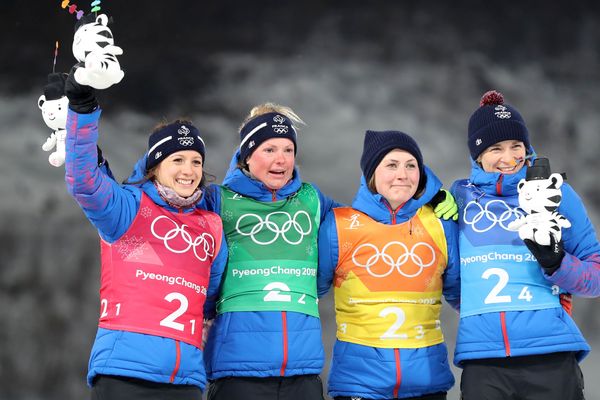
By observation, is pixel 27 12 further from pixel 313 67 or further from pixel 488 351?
pixel 488 351

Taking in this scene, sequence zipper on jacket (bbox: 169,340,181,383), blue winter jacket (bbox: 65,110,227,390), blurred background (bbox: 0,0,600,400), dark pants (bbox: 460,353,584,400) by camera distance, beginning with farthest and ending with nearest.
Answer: blurred background (bbox: 0,0,600,400)
dark pants (bbox: 460,353,584,400)
zipper on jacket (bbox: 169,340,181,383)
blue winter jacket (bbox: 65,110,227,390)

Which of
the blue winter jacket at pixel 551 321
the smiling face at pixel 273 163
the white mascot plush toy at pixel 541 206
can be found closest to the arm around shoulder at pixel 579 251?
the blue winter jacket at pixel 551 321

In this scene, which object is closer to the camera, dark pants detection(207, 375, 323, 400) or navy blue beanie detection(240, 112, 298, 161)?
dark pants detection(207, 375, 323, 400)

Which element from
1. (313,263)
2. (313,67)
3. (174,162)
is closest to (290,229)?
(313,263)

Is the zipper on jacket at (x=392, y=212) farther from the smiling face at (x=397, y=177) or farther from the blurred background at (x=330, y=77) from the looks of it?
the blurred background at (x=330, y=77)

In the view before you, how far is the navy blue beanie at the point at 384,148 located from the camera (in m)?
3.12

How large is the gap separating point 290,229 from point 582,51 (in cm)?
300

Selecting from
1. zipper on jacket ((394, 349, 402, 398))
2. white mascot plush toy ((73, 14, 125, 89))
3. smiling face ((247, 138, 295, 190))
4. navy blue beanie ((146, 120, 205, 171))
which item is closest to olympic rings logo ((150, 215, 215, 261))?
navy blue beanie ((146, 120, 205, 171))

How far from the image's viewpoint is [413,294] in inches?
119

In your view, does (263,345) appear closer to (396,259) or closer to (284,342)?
(284,342)

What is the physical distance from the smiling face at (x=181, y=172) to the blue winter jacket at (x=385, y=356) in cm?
52

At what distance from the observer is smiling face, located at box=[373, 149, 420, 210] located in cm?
306

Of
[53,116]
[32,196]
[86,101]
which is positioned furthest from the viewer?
[32,196]

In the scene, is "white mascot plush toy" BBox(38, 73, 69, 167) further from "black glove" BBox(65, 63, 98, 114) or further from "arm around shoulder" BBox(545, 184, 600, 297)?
"arm around shoulder" BBox(545, 184, 600, 297)
